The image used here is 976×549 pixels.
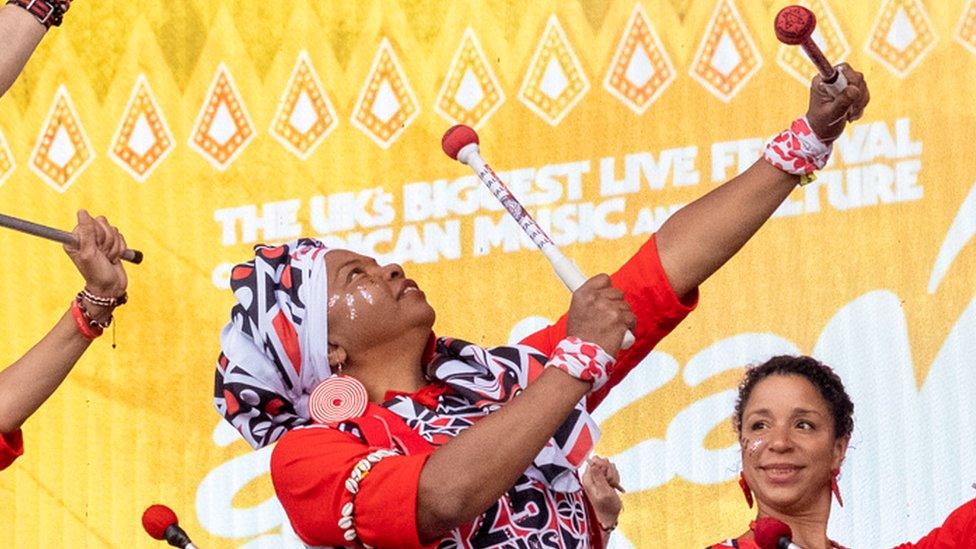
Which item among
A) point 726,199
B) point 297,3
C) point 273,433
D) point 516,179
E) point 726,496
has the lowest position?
Answer: point 273,433

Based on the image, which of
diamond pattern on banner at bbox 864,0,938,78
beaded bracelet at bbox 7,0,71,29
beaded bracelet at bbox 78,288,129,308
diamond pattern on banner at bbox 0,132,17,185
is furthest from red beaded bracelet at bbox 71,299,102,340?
diamond pattern on banner at bbox 864,0,938,78

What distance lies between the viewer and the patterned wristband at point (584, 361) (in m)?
2.06

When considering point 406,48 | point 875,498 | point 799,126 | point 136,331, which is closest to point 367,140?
point 406,48

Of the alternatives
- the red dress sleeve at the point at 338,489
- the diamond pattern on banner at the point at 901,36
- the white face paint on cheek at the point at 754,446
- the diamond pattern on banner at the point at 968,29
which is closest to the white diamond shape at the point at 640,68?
the diamond pattern on banner at the point at 901,36

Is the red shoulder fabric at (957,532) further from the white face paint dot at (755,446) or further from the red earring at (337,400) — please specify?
the red earring at (337,400)

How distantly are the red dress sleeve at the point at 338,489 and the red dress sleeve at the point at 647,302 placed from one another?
1.13 ft

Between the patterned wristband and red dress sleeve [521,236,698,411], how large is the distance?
0.88ft

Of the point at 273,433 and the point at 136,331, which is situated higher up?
the point at 136,331

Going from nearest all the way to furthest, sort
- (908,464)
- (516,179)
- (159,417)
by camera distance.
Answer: (908,464) < (516,179) < (159,417)

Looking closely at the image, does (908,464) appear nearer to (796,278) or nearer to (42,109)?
(796,278)

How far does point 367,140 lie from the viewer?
3598mm

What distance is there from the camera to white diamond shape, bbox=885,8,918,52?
310 cm

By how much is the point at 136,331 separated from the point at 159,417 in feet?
0.61

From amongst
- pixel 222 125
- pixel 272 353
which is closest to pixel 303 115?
pixel 222 125
